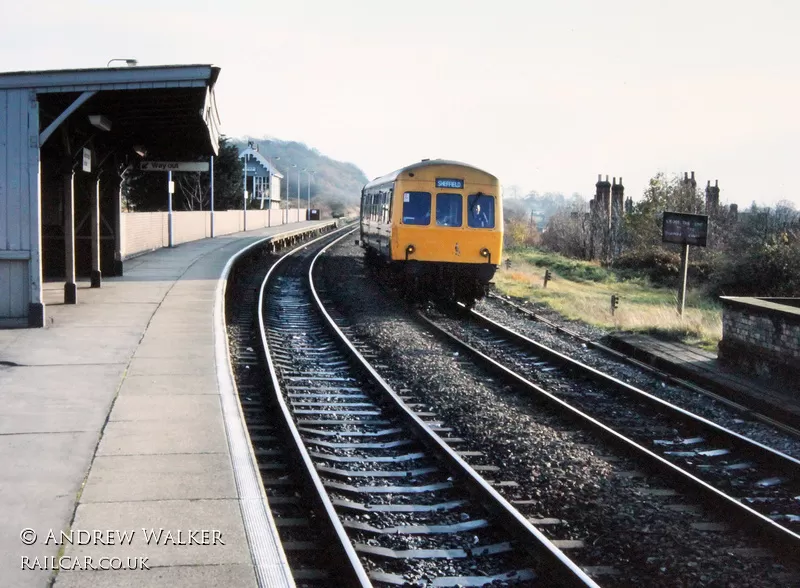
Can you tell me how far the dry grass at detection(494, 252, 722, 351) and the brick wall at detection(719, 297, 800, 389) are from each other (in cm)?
188

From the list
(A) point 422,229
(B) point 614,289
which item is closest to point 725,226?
(B) point 614,289

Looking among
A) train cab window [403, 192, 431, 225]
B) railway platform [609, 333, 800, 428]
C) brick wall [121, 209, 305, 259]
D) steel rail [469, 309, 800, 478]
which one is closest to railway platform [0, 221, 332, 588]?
steel rail [469, 309, 800, 478]

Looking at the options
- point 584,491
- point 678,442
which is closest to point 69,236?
point 678,442

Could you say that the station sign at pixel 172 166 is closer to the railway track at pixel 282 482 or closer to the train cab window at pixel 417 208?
the train cab window at pixel 417 208

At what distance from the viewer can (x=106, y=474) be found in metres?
5.91

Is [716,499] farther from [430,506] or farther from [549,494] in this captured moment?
[430,506]

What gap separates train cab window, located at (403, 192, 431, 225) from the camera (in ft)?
57.3

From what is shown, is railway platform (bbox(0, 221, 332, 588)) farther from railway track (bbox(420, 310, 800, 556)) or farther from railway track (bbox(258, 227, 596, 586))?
railway track (bbox(420, 310, 800, 556))

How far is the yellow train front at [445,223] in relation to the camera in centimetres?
1747

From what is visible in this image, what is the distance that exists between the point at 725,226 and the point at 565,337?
24.5 meters

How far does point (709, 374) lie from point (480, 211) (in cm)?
737

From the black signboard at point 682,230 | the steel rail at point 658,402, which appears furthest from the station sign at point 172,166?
the black signboard at point 682,230

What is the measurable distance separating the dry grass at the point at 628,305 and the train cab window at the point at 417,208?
3.77 meters

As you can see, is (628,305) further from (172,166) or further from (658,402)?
(658,402)
